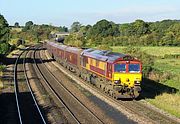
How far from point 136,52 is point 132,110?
27.8 m

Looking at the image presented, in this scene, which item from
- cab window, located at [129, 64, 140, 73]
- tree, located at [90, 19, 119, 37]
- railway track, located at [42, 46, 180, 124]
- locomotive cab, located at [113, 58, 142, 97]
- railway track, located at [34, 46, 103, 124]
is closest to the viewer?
railway track, located at [42, 46, 180, 124]

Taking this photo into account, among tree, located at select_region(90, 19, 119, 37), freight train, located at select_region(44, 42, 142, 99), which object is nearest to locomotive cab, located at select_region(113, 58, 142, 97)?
freight train, located at select_region(44, 42, 142, 99)

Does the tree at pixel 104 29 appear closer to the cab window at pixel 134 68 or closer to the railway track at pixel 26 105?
the railway track at pixel 26 105

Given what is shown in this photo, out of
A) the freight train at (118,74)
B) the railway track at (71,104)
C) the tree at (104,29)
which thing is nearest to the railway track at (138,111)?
the freight train at (118,74)

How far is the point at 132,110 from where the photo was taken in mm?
23250

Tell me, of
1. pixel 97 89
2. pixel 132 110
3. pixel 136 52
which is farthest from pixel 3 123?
pixel 136 52

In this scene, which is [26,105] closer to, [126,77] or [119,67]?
[119,67]

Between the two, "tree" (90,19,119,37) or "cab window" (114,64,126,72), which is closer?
"cab window" (114,64,126,72)

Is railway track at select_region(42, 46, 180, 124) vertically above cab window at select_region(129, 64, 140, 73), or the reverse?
cab window at select_region(129, 64, 140, 73)

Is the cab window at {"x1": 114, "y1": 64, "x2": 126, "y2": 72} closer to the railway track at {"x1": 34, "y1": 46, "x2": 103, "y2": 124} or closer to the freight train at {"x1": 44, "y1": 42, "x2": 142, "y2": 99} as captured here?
the freight train at {"x1": 44, "y1": 42, "x2": 142, "y2": 99}

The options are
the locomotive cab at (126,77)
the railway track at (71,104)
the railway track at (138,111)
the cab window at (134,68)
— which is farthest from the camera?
the cab window at (134,68)

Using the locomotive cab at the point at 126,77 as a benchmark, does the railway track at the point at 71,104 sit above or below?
below

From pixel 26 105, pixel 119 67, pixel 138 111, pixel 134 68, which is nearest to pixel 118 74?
pixel 119 67

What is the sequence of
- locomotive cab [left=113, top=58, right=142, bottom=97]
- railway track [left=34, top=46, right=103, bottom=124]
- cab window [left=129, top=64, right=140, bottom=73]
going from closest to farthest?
railway track [left=34, top=46, right=103, bottom=124] < locomotive cab [left=113, top=58, right=142, bottom=97] < cab window [left=129, top=64, right=140, bottom=73]
